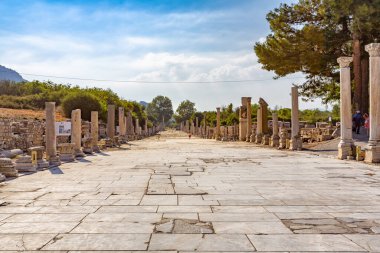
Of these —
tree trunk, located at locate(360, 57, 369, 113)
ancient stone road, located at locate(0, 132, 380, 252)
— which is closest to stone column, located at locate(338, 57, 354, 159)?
ancient stone road, located at locate(0, 132, 380, 252)

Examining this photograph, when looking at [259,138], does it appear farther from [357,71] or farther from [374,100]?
[374,100]

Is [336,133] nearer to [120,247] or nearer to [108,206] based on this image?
[108,206]

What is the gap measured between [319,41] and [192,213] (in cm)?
2242

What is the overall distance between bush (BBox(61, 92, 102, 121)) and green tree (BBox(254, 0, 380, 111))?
19.1 meters

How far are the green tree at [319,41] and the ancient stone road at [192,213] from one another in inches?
585

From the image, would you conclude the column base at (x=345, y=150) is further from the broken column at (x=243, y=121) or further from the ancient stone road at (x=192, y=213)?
the broken column at (x=243, y=121)

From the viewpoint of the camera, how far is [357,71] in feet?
78.9

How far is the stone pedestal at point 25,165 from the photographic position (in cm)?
1171

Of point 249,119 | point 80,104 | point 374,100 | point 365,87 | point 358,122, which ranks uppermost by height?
point 365,87

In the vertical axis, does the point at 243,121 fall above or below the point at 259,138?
above

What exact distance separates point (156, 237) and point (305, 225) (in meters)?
2.04

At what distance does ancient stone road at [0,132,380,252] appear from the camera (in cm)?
443

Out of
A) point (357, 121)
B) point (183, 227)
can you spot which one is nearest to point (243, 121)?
point (357, 121)

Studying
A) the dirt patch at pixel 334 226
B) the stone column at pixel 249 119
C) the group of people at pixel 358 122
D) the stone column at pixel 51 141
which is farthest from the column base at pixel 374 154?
the stone column at pixel 249 119
